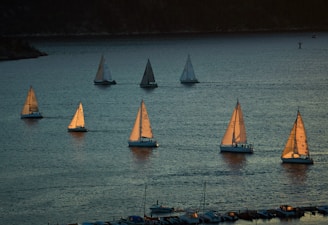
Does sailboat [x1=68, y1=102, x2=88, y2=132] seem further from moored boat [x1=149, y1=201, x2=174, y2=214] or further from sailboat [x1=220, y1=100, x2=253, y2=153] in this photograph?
moored boat [x1=149, y1=201, x2=174, y2=214]

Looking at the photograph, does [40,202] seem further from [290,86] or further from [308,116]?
[290,86]

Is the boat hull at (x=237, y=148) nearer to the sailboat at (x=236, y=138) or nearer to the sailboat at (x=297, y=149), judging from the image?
the sailboat at (x=236, y=138)

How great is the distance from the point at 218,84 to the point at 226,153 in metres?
55.7

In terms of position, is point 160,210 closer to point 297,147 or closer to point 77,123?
point 297,147

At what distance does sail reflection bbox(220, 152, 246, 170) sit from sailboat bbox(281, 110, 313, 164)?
2.86 m

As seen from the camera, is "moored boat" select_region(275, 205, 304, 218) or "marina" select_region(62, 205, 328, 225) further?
"moored boat" select_region(275, 205, 304, 218)

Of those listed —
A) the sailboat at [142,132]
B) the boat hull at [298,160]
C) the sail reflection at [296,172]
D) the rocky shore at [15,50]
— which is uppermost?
the rocky shore at [15,50]

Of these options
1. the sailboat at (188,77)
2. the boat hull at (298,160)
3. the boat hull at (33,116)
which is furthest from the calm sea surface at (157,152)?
the sailboat at (188,77)

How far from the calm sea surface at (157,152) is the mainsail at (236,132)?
126 centimetres

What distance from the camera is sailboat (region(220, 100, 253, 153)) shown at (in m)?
88.2

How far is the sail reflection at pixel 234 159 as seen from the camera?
83.8 m

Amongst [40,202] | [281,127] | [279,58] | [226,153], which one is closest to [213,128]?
[281,127]

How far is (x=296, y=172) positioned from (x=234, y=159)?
19.6 ft

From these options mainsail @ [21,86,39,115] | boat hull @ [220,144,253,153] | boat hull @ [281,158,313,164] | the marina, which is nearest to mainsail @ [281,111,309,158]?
boat hull @ [281,158,313,164]
